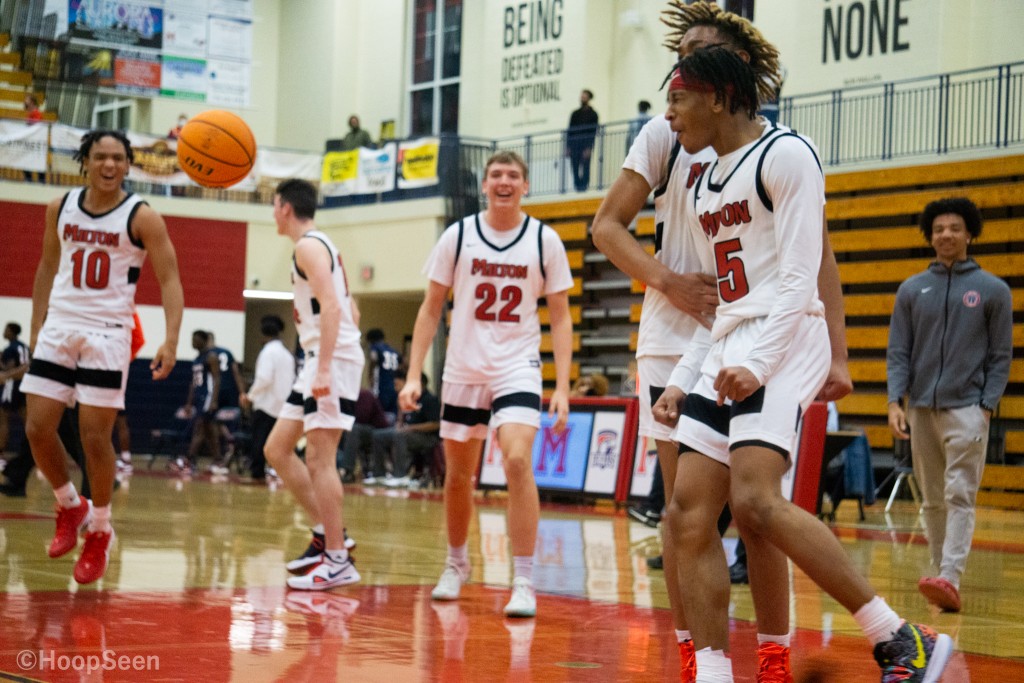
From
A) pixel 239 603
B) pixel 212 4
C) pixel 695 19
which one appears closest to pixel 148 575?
pixel 239 603

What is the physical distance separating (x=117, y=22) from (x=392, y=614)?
55.0ft

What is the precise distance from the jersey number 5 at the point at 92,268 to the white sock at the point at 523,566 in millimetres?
2311

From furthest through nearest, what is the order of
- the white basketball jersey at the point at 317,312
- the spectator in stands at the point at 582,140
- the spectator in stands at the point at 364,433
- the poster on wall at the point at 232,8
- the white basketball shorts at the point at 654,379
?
the spectator in stands at the point at 582,140 < the poster on wall at the point at 232,8 < the spectator in stands at the point at 364,433 < the white basketball jersey at the point at 317,312 < the white basketball shorts at the point at 654,379

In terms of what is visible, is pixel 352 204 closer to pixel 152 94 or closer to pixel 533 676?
pixel 152 94

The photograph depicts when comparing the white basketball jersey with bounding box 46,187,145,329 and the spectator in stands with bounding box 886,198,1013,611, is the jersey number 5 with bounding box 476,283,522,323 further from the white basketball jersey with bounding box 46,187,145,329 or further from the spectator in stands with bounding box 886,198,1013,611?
the spectator in stands with bounding box 886,198,1013,611

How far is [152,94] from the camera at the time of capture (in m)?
20.9

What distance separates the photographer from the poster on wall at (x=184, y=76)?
2066 cm

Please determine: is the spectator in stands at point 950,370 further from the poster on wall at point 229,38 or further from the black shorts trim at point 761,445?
the poster on wall at point 229,38

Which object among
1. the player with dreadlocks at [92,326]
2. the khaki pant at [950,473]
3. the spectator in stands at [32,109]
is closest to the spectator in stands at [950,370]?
the khaki pant at [950,473]

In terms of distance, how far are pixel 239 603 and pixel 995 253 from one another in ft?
43.1

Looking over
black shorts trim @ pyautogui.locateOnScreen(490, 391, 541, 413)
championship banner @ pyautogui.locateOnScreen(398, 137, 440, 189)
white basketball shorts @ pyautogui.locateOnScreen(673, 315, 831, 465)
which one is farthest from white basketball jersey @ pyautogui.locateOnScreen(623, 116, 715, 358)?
championship banner @ pyautogui.locateOnScreen(398, 137, 440, 189)

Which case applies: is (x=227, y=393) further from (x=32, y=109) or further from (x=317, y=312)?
(x=317, y=312)

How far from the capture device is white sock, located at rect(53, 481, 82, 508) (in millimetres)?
6266

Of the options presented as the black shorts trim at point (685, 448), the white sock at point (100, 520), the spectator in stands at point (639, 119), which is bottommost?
the white sock at point (100, 520)
